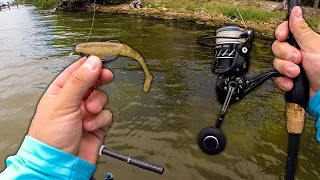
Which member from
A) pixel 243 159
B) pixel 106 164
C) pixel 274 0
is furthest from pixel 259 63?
pixel 274 0

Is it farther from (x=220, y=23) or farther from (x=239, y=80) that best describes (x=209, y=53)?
(x=239, y=80)

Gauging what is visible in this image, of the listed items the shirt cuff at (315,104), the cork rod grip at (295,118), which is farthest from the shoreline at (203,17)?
the shirt cuff at (315,104)

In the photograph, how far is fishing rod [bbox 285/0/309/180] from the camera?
2.43m

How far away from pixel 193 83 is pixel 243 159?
14.3 feet

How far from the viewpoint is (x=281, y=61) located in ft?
8.14

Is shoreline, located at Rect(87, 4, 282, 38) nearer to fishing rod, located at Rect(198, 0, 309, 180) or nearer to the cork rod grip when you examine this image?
fishing rod, located at Rect(198, 0, 309, 180)

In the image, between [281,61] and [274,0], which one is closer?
[281,61]

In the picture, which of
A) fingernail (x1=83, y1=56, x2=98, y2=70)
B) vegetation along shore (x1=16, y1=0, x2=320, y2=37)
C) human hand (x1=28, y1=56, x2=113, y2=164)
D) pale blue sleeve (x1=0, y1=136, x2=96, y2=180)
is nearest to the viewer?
pale blue sleeve (x1=0, y1=136, x2=96, y2=180)

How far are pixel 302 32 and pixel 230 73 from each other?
1044 mm

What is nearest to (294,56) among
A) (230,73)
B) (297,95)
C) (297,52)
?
(297,52)

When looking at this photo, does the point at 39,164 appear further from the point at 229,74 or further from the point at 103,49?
the point at 229,74

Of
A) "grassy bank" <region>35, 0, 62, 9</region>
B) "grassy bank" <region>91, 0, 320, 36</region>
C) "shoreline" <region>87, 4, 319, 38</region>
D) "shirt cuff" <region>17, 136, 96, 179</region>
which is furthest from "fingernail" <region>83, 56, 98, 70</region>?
"grassy bank" <region>35, 0, 62, 9</region>

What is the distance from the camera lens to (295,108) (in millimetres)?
2582

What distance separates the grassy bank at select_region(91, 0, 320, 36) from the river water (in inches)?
245
